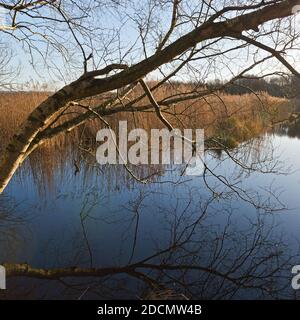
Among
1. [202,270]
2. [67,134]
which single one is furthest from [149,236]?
[67,134]

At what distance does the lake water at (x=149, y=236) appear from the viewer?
2.71 metres

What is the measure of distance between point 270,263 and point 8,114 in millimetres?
4926

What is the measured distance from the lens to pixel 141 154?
6000 mm

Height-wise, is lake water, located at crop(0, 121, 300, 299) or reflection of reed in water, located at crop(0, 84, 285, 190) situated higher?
reflection of reed in water, located at crop(0, 84, 285, 190)

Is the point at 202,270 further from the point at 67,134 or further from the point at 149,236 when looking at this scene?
the point at 67,134

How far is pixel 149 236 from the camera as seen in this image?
3.52 metres

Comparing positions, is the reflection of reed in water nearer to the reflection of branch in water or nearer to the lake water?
the lake water

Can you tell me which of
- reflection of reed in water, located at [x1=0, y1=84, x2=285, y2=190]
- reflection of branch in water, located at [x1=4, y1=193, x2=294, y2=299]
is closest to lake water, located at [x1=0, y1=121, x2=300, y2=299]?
reflection of branch in water, located at [x1=4, y1=193, x2=294, y2=299]

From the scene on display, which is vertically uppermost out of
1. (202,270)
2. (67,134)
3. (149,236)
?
(67,134)

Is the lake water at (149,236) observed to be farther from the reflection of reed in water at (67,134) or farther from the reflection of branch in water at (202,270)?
the reflection of reed in water at (67,134)

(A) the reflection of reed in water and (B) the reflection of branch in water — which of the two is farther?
(A) the reflection of reed in water

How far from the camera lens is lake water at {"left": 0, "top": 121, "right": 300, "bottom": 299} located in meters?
2.71
